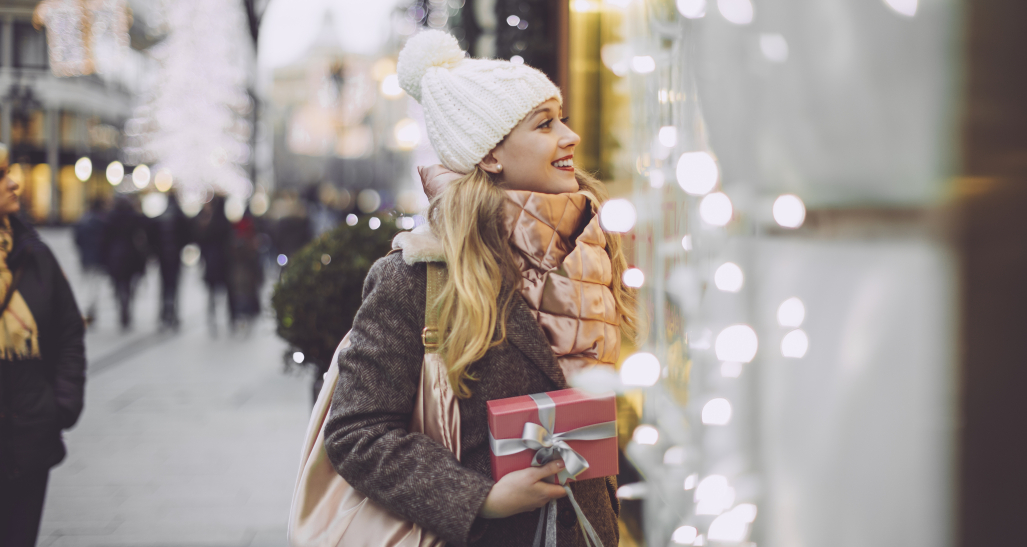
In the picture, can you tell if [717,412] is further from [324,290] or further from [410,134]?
[410,134]

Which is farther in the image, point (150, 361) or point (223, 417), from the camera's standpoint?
point (150, 361)

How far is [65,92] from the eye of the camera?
26.7 m

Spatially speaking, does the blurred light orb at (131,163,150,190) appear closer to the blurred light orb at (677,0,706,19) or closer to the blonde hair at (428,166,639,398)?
the blurred light orb at (677,0,706,19)

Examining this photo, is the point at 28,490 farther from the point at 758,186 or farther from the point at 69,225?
the point at 69,225

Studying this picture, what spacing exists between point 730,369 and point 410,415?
998mm

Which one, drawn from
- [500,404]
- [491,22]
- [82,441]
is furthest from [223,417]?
[500,404]

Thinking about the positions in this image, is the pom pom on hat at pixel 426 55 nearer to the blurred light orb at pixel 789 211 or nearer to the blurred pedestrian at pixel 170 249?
the blurred light orb at pixel 789 211

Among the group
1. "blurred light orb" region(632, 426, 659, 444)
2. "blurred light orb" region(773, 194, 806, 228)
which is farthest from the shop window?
"blurred light orb" region(773, 194, 806, 228)

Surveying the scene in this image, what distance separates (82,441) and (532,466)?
5402 mm

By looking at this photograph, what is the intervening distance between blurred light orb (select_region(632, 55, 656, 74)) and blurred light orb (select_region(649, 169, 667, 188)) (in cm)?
45

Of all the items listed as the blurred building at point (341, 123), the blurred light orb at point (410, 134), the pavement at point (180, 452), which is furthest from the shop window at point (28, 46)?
the pavement at point (180, 452)

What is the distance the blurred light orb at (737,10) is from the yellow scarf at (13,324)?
2905 millimetres

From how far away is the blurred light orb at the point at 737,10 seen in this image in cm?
195

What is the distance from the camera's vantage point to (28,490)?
2.87 metres
